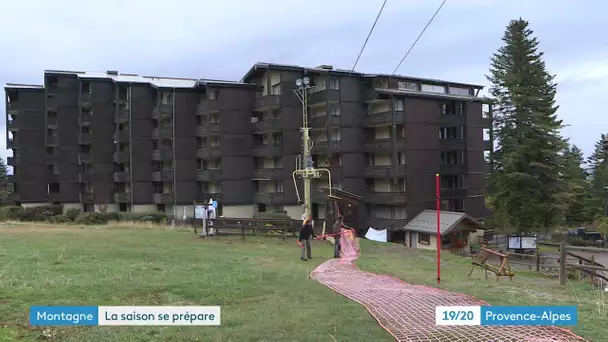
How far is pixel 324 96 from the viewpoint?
154 ft

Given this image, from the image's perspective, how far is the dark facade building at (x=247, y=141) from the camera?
46.7 m

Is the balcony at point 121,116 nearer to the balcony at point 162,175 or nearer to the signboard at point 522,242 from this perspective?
the balcony at point 162,175

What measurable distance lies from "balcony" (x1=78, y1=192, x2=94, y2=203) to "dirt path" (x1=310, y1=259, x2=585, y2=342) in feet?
185

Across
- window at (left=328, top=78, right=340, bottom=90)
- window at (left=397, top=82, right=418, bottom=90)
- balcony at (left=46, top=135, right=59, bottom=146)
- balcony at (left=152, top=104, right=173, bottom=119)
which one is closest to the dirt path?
window at (left=328, top=78, right=340, bottom=90)

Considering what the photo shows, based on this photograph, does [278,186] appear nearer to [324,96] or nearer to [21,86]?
[324,96]

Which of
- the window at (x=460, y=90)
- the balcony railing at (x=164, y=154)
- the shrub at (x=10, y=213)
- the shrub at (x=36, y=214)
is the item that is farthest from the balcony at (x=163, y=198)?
the window at (x=460, y=90)

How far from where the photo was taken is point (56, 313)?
7.72m

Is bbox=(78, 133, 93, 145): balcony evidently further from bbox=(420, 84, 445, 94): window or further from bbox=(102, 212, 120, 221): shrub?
bbox=(420, 84, 445, 94): window

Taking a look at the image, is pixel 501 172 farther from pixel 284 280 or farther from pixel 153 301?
pixel 153 301

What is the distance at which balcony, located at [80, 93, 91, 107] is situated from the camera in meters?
59.9

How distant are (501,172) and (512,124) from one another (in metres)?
4.74

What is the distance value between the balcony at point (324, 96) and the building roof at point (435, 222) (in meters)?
15.2

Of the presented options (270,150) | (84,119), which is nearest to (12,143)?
(84,119)

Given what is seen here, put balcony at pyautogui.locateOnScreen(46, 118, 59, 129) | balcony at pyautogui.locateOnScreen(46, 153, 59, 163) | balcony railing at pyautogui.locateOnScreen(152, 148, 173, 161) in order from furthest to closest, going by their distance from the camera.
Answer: balcony at pyautogui.locateOnScreen(46, 153, 59, 163) < balcony at pyautogui.locateOnScreen(46, 118, 59, 129) < balcony railing at pyautogui.locateOnScreen(152, 148, 173, 161)
